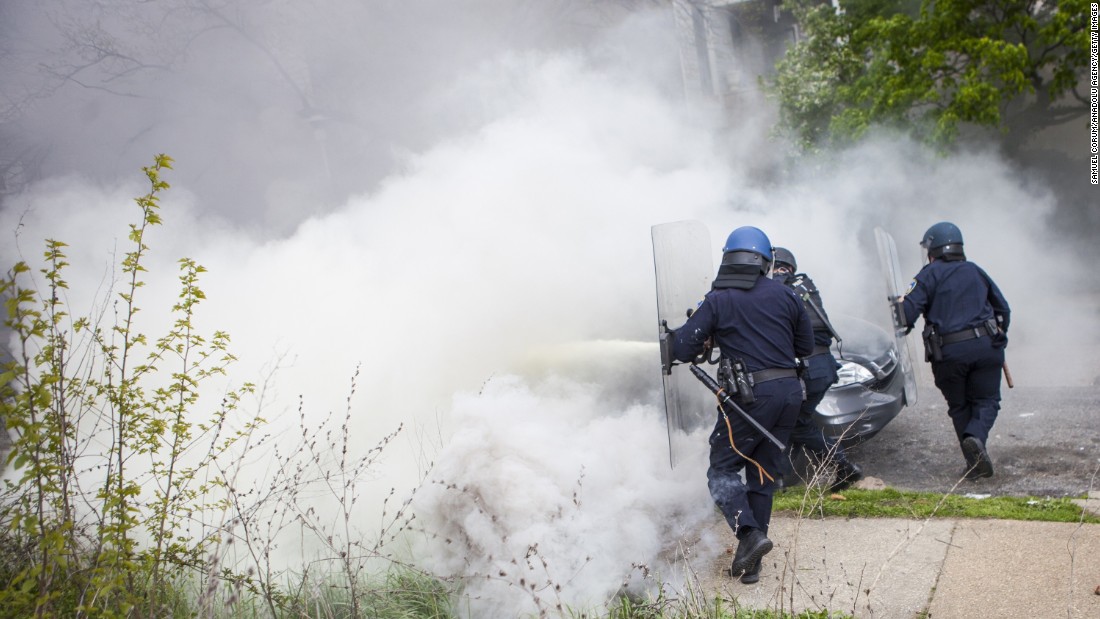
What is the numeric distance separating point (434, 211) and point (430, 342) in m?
1.52

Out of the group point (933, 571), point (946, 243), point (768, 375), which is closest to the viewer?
point (933, 571)

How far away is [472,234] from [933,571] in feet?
14.6

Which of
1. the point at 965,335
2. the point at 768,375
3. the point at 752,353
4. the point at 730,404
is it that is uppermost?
the point at 965,335

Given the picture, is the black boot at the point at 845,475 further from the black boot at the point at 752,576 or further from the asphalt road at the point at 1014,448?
the black boot at the point at 752,576

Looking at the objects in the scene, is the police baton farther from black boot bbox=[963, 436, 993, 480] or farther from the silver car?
black boot bbox=[963, 436, 993, 480]

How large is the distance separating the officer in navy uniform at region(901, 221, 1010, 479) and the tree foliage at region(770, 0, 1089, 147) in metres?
5.66

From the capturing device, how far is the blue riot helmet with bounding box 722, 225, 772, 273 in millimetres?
4020

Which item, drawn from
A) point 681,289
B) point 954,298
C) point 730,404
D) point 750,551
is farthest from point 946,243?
point 750,551

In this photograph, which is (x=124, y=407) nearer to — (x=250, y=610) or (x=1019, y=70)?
(x=250, y=610)

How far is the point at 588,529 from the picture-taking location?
391cm

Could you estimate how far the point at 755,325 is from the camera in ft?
12.9

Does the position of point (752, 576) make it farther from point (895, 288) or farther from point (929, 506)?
point (895, 288)

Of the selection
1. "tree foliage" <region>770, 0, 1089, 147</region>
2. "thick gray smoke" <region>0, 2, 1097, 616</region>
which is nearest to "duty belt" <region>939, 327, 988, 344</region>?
"thick gray smoke" <region>0, 2, 1097, 616</region>

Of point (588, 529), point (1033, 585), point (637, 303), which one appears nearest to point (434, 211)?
point (637, 303)
